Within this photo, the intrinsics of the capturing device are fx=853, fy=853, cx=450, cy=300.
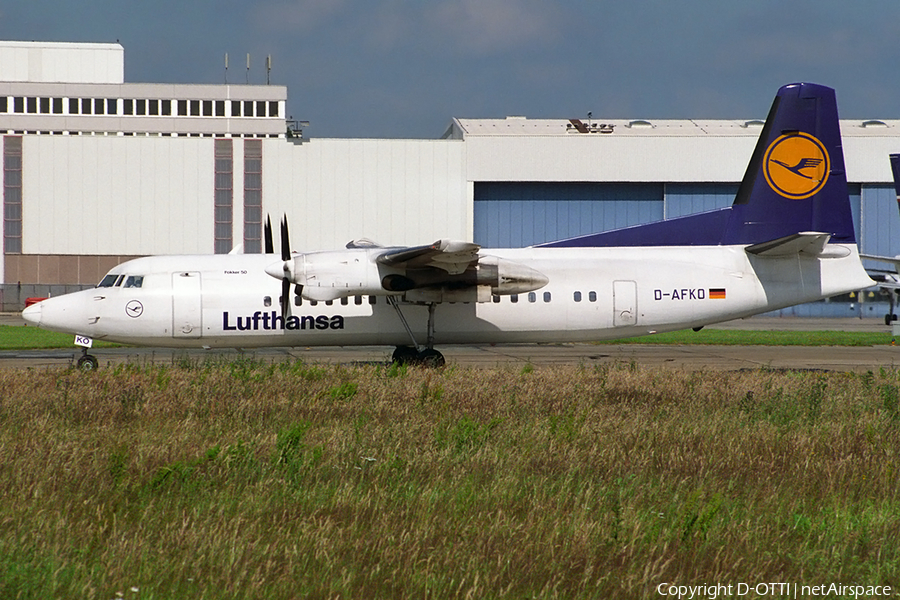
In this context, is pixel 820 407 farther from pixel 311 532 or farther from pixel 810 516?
pixel 311 532

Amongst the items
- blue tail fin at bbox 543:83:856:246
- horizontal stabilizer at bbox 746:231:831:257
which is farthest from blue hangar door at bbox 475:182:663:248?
horizontal stabilizer at bbox 746:231:831:257

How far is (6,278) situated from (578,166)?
40.9 meters

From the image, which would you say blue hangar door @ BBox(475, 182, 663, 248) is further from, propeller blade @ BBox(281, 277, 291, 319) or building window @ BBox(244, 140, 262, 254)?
propeller blade @ BBox(281, 277, 291, 319)

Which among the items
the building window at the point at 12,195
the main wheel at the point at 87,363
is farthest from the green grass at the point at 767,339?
the building window at the point at 12,195

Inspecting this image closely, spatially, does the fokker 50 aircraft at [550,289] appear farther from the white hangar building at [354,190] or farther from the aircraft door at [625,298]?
the white hangar building at [354,190]

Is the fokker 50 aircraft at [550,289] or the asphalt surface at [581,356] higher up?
the fokker 50 aircraft at [550,289]

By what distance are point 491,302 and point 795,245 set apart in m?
7.47

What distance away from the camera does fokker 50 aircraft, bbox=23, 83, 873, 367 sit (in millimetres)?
20906

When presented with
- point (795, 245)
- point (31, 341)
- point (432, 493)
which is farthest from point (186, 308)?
point (31, 341)

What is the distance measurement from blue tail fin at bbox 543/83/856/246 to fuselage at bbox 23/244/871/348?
80cm

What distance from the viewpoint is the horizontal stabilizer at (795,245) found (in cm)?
1997

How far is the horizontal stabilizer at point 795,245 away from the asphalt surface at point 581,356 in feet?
11.4

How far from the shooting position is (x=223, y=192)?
200ft

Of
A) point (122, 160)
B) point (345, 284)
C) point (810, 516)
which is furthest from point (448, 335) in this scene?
point (122, 160)
